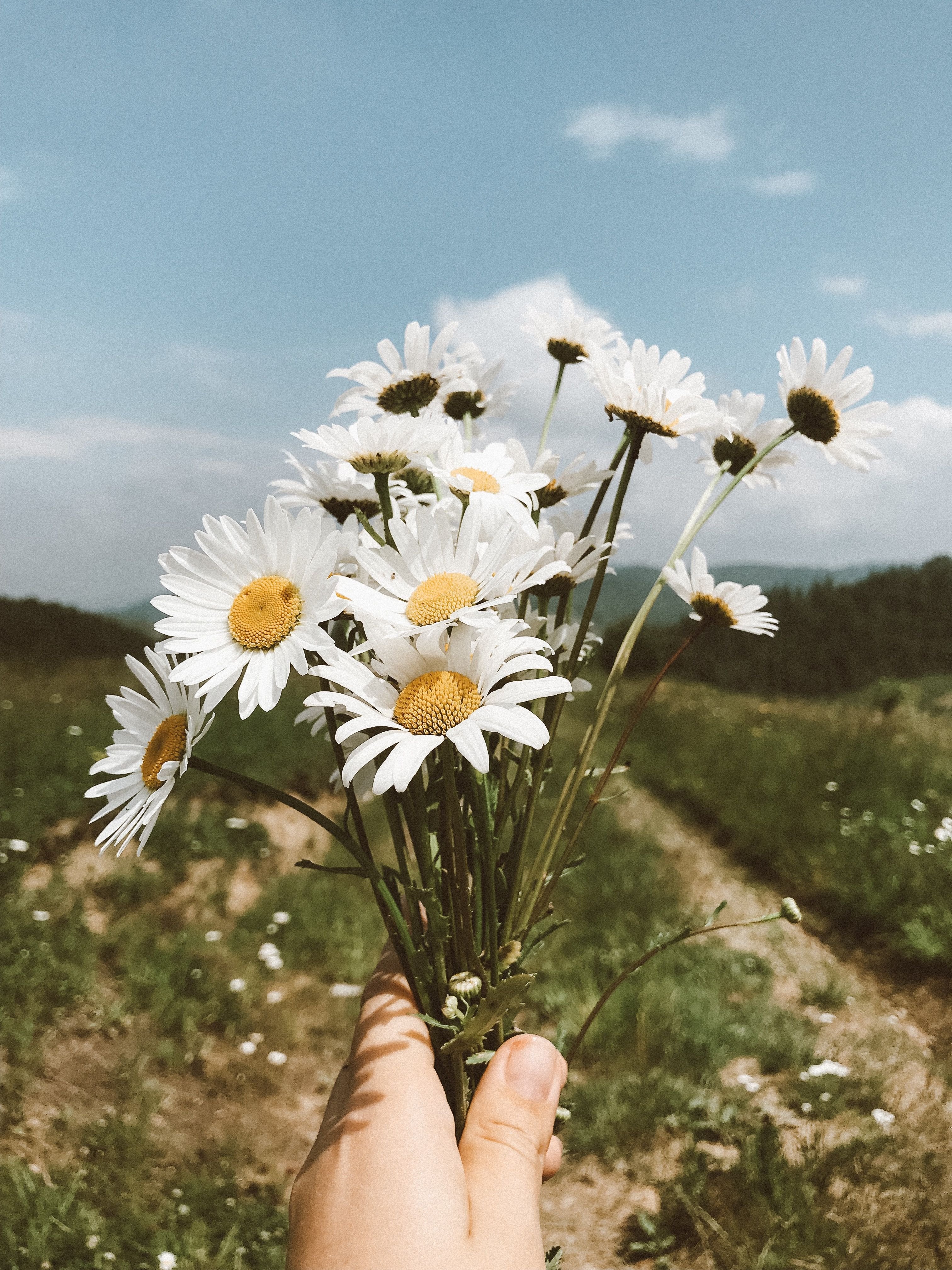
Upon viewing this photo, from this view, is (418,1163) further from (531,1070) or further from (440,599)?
(440,599)

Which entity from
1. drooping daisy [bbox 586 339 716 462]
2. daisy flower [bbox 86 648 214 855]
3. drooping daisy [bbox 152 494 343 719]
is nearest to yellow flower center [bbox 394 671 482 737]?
drooping daisy [bbox 152 494 343 719]

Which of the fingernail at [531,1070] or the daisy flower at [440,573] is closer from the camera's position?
the daisy flower at [440,573]

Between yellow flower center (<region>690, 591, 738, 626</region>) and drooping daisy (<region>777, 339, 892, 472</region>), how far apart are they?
0.30m

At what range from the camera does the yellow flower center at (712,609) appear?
1311 mm

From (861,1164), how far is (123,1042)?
262cm

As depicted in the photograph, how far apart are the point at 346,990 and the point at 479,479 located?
111 inches

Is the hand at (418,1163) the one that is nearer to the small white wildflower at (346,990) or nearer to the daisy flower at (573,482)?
the daisy flower at (573,482)

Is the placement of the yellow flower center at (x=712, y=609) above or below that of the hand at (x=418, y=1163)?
above

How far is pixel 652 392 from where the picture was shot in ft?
3.77

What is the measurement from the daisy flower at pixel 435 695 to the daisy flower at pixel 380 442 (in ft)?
0.90

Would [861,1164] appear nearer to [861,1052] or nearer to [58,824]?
[861,1052]

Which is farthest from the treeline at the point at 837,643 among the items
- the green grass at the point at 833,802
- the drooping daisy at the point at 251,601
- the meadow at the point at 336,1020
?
the drooping daisy at the point at 251,601

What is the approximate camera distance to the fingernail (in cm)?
115

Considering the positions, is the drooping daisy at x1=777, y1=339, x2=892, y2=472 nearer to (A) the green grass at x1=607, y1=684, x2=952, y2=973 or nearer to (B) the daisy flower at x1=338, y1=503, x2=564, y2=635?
(B) the daisy flower at x1=338, y1=503, x2=564, y2=635
